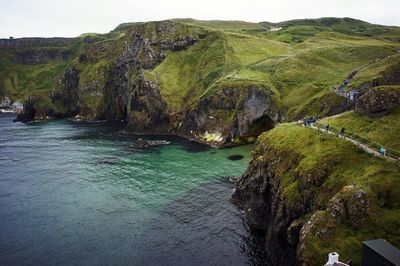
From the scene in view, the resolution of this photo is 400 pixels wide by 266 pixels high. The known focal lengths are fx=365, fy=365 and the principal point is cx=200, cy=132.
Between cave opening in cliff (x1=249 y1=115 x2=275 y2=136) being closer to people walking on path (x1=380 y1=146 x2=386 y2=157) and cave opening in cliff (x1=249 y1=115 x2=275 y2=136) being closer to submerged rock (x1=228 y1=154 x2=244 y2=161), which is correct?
submerged rock (x1=228 y1=154 x2=244 y2=161)

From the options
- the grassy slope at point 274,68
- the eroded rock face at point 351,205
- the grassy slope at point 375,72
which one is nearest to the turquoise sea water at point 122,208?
the eroded rock face at point 351,205

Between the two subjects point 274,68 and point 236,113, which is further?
point 274,68

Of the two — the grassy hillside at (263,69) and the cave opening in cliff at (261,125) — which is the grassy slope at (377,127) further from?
the cave opening in cliff at (261,125)

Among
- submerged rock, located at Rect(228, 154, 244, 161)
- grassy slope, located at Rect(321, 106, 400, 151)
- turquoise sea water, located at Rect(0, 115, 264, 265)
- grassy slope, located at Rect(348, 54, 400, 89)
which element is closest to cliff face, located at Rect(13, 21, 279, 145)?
turquoise sea water, located at Rect(0, 115, 264, 265)

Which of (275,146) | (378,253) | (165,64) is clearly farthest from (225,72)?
(378,253)

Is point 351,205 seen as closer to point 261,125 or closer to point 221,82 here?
point 261,125

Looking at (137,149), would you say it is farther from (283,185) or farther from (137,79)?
(283,185)

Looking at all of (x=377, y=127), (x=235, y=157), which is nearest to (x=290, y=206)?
(x=377, y=127)
